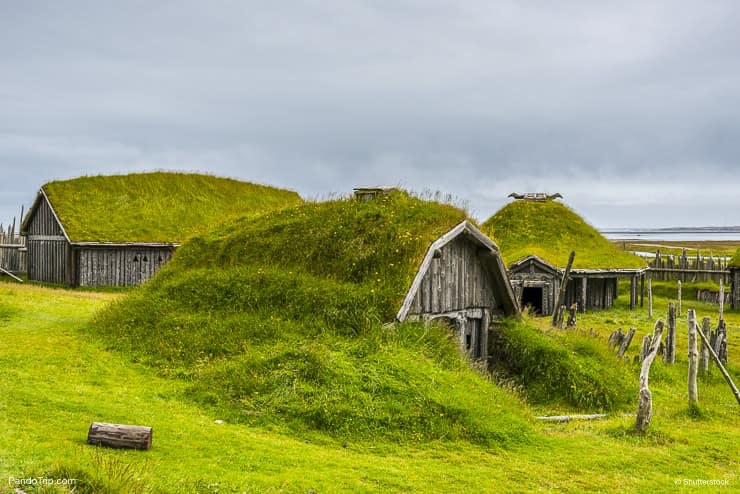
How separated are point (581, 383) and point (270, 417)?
7895 millimetres

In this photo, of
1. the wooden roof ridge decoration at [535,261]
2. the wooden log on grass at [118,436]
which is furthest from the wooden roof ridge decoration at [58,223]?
the wooden log on grass at [118,436]

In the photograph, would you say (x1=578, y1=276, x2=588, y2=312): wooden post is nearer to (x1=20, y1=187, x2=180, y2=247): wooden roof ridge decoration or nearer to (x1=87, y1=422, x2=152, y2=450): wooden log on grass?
(x1=20, y1=187, x2=180, y2=247): wooden roof ridge decoration

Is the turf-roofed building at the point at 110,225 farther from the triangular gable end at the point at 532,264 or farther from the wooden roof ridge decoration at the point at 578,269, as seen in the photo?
the wooden roof ridge decoration at the point at 578,269

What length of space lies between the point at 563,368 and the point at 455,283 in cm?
336

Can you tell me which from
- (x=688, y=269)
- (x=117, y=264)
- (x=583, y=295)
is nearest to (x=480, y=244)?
(x=583, y=295)

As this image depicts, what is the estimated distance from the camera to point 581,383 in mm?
15383

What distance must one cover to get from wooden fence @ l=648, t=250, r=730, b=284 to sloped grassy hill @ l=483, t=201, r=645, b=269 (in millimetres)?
4900

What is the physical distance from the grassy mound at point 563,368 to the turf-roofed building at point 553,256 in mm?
13970

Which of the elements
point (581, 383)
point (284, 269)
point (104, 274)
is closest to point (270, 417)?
point (284, 269)

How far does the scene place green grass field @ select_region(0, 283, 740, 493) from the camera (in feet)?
26.0

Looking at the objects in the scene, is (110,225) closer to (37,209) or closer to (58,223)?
(58,223)

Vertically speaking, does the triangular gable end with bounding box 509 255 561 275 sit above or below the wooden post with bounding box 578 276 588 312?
above

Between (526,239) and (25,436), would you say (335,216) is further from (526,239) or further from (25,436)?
(526,239)

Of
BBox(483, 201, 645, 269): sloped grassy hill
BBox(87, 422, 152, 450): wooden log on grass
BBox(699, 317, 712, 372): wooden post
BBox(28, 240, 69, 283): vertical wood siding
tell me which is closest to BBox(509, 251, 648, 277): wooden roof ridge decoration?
BBox(483, 201, 645, 269): sloped grassy hill
